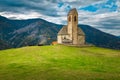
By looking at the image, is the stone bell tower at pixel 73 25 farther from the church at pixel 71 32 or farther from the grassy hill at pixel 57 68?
the grassy hill at pixel 57 68

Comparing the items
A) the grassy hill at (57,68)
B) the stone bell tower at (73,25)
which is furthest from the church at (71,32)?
the grassy hill at (57,68)

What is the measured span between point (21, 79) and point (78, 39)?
93.3m

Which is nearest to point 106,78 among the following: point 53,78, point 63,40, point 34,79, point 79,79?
point 79,79

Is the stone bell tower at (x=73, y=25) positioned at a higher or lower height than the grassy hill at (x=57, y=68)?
higher

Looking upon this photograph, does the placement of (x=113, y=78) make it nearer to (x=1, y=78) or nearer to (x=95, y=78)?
(x=95, y=78)

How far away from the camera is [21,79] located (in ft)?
112

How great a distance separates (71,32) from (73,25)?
4395mm

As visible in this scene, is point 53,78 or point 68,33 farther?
point 68,33

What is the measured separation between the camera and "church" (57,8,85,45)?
12262 cm

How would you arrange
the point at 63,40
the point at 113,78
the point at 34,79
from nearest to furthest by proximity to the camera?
the point at 34,79 < the point at 113,78 < the point at 63,40

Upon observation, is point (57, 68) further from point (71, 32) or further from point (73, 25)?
point (73, 25)

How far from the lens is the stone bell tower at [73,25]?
122812mm

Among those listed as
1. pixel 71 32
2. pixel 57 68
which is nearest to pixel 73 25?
pixel 71 32

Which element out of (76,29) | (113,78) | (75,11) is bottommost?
(113,78)
